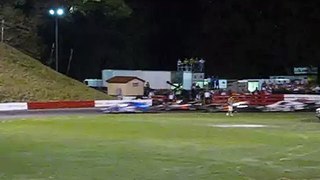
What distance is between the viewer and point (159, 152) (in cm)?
1903

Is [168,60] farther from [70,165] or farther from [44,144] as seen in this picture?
[70,165]

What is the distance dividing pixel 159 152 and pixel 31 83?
37.7 m

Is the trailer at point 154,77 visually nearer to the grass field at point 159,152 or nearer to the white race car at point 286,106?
the white race car at point 286,106

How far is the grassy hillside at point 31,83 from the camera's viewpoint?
52.6 metres

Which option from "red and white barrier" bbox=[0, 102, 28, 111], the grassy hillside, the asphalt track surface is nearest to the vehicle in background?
the asphalt track surface

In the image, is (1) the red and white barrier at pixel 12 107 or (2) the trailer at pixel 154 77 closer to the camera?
(1) the red and white barrier at pixel 12 107

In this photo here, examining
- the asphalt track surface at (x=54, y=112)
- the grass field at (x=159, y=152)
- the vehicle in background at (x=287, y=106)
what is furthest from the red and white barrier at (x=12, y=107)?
A: the vehicle in background at (x=287, y=106)

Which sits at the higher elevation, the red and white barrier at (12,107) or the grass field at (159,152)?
the red and white barrier at (12,107)

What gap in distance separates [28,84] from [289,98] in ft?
69.7

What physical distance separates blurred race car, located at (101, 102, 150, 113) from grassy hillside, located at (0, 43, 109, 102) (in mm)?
10158

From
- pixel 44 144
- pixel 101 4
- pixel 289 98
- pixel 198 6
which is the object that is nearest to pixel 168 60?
pixel 198 6

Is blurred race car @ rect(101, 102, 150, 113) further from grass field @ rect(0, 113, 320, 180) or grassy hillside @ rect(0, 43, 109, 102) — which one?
grass field @ rect(0, 113, 320, 180)

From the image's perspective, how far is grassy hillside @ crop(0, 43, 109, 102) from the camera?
172ft

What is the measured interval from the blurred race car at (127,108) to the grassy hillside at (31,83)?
33.3 ft
